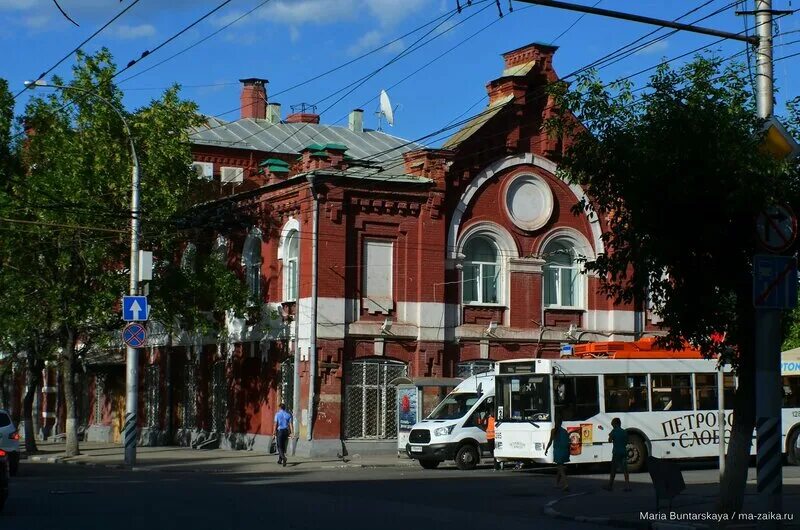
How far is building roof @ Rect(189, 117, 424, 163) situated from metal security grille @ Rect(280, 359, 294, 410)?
15659 millimetres

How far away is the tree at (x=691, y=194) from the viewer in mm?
15562

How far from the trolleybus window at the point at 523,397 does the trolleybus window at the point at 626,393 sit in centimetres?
173

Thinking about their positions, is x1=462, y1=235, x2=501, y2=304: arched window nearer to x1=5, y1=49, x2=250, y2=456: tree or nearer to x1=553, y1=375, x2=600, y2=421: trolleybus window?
x1=5, y1=49, x2=250, y2=456: tree

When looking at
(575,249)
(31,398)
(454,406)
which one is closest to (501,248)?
(575,249)

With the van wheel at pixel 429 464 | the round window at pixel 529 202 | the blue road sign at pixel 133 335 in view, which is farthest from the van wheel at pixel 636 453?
the blue road sign at pixel 133 335

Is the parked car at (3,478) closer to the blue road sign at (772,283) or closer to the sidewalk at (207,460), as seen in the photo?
the blue road sign at (772,283)

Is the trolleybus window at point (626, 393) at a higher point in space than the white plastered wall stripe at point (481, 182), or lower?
lower

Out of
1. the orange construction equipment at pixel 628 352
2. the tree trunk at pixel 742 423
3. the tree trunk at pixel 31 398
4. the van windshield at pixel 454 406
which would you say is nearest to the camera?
the tree trunk at pixel 742 423

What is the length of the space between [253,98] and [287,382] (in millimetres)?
22622

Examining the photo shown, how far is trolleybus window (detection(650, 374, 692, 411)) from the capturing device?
3066 centimetres

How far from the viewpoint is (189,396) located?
44906 millimetres

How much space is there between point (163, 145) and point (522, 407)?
14044 mm

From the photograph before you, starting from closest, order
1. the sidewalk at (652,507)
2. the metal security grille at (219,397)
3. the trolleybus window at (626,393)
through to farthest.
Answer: the sidewalk at (652,507)
the trolleybus window at (626,393)
the metal security grille at (219,397)

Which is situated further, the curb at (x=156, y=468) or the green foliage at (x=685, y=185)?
the curb at (x=156, y=468)
